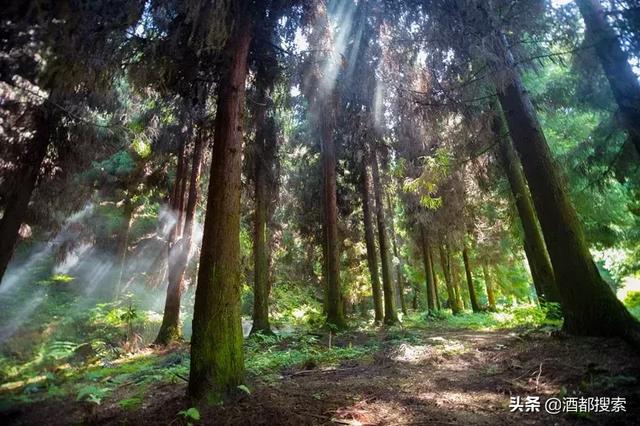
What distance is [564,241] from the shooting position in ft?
19.5

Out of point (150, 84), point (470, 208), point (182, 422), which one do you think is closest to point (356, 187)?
point (470, 208)

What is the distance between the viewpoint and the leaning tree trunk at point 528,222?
897 cm

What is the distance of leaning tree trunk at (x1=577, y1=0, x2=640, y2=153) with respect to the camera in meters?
5.82

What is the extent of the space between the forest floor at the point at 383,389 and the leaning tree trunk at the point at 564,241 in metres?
0.35

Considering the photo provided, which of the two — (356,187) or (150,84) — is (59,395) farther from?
(356,187)

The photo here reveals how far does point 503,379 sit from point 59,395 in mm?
6393

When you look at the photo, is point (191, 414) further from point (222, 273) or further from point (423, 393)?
point (423, 393)

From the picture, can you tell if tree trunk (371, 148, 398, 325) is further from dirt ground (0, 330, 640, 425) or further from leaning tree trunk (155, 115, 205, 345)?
dirt ground (0, 330, 640, 425)

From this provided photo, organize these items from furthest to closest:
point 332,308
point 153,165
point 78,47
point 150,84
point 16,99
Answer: point 153,165
point 332,308
point 16,99
point 150,84
point 78,47

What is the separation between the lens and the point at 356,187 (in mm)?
15695

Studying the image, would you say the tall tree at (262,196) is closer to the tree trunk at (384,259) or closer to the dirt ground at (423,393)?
the tree trunk at (384,259)

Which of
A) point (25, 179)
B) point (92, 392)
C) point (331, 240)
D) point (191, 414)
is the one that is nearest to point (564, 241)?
point (191, 414)

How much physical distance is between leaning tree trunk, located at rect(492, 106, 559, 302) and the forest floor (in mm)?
2316

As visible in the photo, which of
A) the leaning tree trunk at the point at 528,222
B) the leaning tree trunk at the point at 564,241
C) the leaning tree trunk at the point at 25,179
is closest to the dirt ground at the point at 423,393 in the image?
the leaning tree trunk at the point at 564,241
